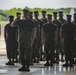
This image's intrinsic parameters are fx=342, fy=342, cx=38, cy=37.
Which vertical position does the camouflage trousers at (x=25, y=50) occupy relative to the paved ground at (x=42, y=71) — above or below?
above

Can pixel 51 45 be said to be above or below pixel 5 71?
above

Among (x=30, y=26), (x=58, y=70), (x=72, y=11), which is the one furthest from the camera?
(x=72, y=11)

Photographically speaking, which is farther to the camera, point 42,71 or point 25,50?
point 42,71

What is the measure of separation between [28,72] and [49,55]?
5.66 ft

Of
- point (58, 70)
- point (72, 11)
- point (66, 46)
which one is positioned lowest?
point (58, 70)

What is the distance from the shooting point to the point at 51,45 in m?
10.6

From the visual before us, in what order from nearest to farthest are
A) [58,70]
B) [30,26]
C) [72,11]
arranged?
[30,26]
[58,70]
[72,11]

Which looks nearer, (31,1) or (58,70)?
(58,70)

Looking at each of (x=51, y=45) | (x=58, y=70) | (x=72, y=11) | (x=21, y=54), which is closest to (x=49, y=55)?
(x=51, y=45)

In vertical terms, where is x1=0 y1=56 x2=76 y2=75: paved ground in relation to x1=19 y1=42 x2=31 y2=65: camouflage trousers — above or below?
below

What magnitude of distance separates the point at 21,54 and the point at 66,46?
190 centimetres

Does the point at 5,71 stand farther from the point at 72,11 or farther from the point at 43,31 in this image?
the point at 72,11

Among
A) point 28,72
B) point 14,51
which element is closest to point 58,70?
point 28,72

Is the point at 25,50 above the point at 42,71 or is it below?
above
